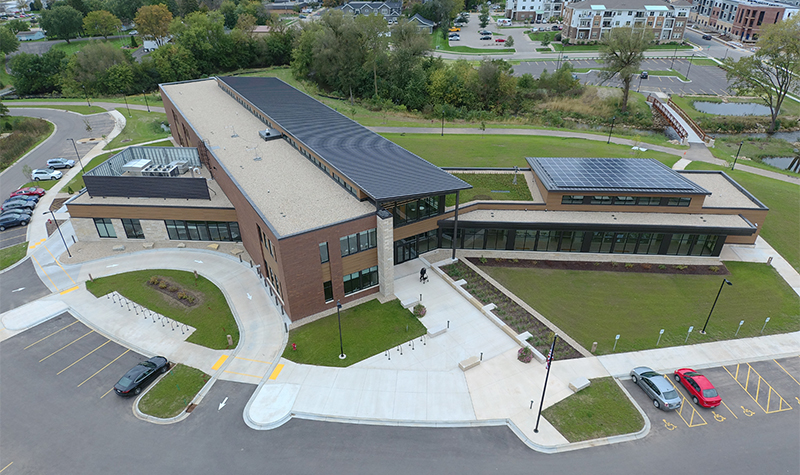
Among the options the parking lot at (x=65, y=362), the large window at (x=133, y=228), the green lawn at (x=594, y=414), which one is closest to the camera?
the green lawn at (x=594, y=414)

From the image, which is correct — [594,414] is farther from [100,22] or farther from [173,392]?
[100,22]

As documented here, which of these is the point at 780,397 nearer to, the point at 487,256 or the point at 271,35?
the point at 487,256

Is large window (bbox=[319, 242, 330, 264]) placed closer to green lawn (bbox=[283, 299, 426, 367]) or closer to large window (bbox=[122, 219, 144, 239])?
green lawn (bbox=[283, 299, 426, 367])

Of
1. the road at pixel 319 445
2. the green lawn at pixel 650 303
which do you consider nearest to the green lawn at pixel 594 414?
the road at pixel 319 445

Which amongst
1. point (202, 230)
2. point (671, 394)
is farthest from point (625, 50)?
point (202, 230)

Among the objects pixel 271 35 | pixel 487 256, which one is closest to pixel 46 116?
pixel 271 35

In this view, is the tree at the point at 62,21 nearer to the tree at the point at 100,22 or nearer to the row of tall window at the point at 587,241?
the tree at the point at 100,22
